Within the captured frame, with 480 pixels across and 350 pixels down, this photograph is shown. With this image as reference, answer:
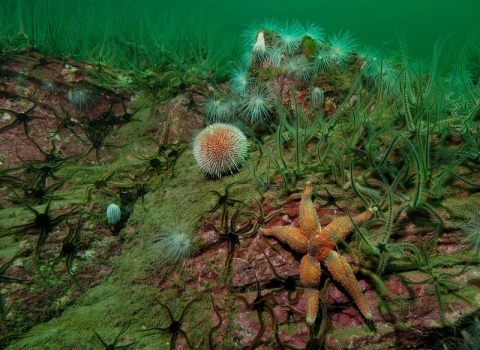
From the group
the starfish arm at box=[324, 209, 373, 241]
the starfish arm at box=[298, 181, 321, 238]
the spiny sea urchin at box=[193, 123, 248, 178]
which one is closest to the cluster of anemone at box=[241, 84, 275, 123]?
the spiny sea urchin at box=[193, 123, 248, 178]

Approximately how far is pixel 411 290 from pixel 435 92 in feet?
9.01

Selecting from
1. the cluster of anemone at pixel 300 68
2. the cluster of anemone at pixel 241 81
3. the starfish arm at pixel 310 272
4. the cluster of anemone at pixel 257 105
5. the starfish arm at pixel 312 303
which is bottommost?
the starfish arm at pixel 312 303

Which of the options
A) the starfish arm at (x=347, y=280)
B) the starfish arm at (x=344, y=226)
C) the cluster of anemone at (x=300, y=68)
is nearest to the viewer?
the starfish arm at (x=347, y=280)

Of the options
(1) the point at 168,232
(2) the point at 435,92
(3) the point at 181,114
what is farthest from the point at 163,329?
(2) the point at 435,92

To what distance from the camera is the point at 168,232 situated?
3635mm

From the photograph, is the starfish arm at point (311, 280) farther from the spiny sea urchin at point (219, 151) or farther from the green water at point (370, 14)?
the green water at point (370, 14)

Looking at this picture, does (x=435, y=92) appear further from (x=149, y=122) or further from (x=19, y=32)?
(x=19, y=32)

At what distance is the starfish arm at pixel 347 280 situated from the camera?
Result: 260cm

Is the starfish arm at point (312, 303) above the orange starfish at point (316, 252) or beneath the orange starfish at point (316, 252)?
beneath

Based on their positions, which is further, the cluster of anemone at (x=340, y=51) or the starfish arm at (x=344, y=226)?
the cluster of anemone at (x=340, y=51)

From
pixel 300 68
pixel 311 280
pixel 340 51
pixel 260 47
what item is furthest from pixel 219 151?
pixel 340 51

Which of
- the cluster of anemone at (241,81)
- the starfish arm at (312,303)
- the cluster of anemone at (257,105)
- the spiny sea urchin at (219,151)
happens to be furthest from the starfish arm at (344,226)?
the cluster of anemone at (241,81)

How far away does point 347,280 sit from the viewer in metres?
2.63

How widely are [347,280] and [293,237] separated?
614 millimetres
